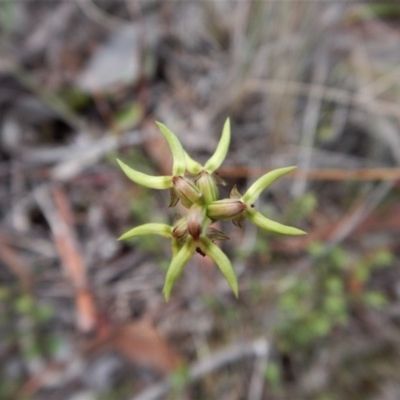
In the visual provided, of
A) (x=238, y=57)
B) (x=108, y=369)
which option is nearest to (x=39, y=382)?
(x=108, y=369)

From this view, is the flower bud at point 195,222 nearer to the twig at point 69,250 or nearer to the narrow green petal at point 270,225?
the narrow green petal at point 270,225

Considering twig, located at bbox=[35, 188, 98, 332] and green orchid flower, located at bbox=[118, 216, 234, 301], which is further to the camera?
twig, located at bbox=[35, 188, 98, 332]

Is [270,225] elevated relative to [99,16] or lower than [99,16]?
elevated

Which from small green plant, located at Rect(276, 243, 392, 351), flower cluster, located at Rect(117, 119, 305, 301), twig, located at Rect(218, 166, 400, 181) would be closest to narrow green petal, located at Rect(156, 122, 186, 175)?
flower cluster, located at Rect(117, 119, 305, 301)

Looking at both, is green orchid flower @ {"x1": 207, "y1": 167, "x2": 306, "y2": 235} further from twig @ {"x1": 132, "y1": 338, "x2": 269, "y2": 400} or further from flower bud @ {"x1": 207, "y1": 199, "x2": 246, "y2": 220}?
twig @ {"x1": 132, "y1": 338, "x2": 269, "y2": 400}

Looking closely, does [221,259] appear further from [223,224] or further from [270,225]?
[223,224]

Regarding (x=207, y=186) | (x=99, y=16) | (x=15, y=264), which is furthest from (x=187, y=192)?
(x=99, y=16)
